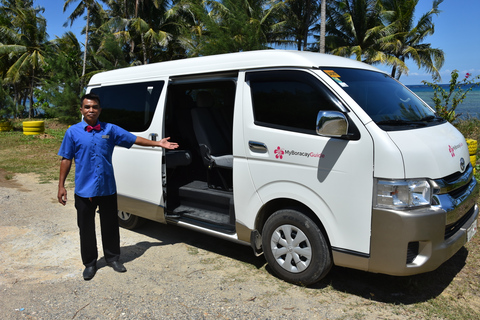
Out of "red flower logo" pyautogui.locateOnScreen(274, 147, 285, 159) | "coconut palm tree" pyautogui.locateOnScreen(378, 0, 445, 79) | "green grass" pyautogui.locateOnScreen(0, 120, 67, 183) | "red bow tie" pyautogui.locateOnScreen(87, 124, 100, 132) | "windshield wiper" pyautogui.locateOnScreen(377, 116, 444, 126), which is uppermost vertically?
"coconut palm tree" pyautogui.locateOnScreen(378, 0, 445, 79)

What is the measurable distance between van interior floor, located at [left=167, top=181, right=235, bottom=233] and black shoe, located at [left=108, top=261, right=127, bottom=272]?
818 millimetres

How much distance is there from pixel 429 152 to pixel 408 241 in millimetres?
758

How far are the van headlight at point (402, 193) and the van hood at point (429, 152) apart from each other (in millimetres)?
67

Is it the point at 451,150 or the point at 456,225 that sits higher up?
the point at 451,150

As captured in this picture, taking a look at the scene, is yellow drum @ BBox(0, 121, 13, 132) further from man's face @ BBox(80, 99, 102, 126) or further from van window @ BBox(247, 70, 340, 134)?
van window @ BBox(247, 70, 340, 134)

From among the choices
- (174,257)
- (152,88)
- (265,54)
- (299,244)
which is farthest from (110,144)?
(299,244)

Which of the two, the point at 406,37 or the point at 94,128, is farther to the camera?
the point at 406,37

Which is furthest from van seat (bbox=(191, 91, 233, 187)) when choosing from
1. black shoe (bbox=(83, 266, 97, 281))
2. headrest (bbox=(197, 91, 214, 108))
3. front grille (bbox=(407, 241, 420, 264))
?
front grille (bbox=(407, 241, 420, 264))

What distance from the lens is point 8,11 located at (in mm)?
44750

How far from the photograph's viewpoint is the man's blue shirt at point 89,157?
4273mm

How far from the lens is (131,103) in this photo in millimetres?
5602

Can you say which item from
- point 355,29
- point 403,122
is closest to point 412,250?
point 403,122

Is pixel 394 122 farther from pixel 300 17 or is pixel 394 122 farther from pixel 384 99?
pixel 300 17

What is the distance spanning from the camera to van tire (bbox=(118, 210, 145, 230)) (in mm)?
6023
